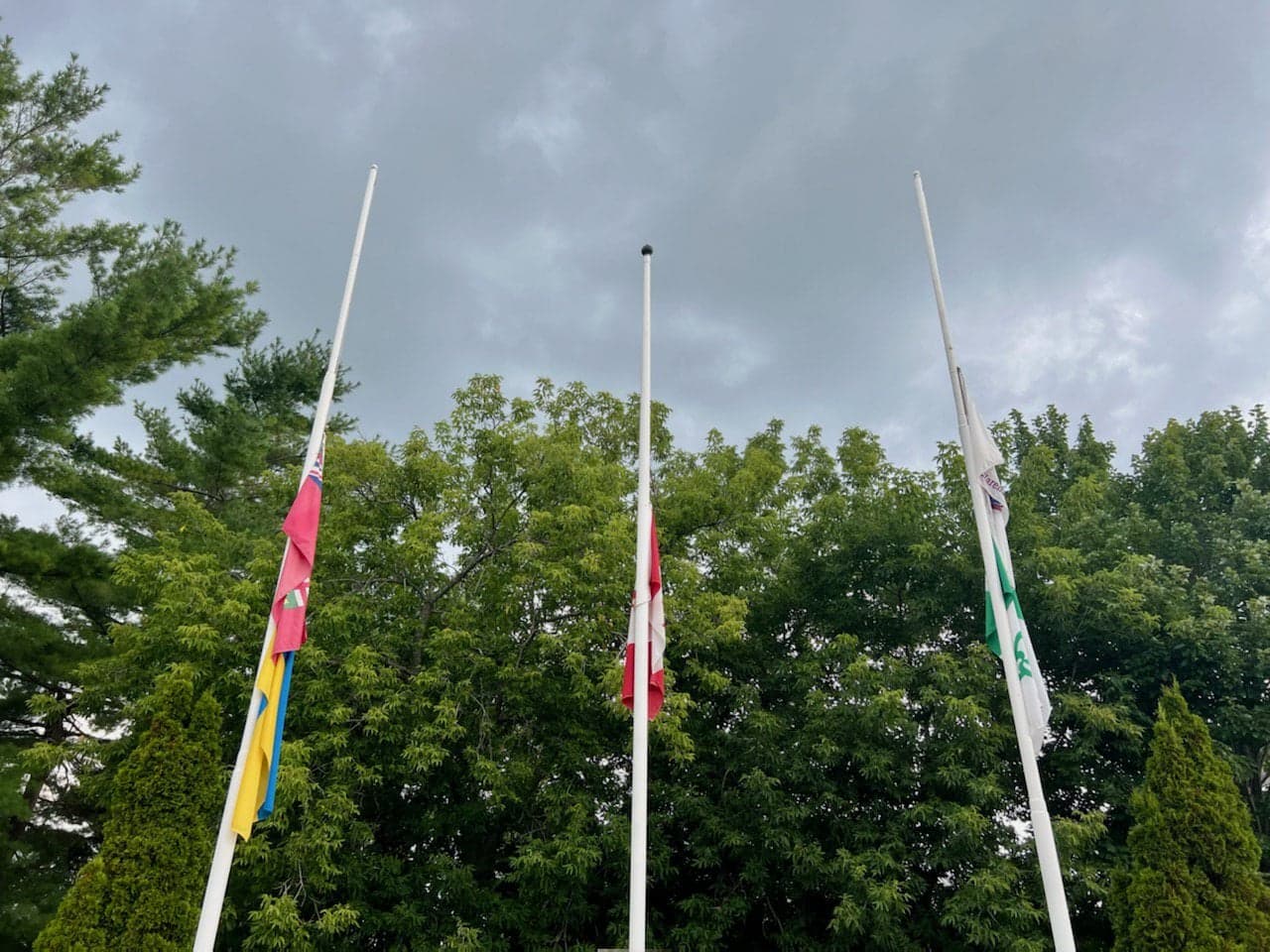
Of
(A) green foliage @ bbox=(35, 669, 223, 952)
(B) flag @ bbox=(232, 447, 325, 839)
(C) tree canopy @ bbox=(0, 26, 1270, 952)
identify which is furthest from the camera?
(C) tree canopy @ bbox=(0, 26, 1270, 952)

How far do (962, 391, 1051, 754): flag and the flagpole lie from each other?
61mm

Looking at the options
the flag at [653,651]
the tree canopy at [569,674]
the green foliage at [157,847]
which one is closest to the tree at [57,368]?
the tree canopy at [569,674]

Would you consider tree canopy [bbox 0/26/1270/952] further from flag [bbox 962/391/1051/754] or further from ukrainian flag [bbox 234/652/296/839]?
flag [bbox 962/391/1051/754]

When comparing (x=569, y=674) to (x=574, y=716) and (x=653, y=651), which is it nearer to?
(x=574, y=716)

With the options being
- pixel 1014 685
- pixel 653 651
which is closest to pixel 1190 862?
pixel 1014 685

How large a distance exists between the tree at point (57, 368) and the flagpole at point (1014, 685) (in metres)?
13.4

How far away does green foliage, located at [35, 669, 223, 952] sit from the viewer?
340 inches

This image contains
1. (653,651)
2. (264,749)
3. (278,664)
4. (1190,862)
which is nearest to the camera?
(264,749)

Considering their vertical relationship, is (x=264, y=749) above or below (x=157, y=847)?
above

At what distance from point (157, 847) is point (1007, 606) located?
8.78 meters

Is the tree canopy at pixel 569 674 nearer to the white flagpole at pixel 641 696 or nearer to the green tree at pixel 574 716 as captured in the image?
the green tree at pixel 574 716

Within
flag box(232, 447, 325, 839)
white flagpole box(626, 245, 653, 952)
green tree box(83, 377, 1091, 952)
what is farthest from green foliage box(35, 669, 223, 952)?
white flagpole box(626, 245, 653, 952)

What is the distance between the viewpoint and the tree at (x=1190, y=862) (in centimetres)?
1004

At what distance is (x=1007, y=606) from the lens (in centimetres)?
823
